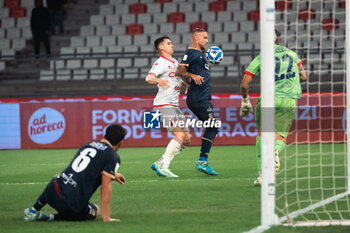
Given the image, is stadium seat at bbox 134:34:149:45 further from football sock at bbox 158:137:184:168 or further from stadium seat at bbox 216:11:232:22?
football sock at bbox 158:137:184:168

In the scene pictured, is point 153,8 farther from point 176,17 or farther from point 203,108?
point 203,108

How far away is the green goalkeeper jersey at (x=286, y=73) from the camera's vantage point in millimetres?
9203

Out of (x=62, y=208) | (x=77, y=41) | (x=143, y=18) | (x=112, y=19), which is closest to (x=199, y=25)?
(x=143, y=18)

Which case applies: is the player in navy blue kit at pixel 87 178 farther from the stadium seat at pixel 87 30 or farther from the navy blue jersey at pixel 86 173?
the stadium seat at pixel 87 30

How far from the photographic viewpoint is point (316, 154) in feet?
46.3

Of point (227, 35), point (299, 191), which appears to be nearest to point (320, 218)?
point (299, 191)

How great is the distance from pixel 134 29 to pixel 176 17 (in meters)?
1.45

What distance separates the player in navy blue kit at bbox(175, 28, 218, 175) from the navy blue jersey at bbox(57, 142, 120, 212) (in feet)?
13.9

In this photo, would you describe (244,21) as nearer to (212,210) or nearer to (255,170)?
(255,170)

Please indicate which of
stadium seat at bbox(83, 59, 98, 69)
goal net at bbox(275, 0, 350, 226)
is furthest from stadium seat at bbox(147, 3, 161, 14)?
goal net at bbox(275, 0, 350, 226)

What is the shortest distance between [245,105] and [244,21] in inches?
551

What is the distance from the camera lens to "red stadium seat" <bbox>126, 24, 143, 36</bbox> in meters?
24.0

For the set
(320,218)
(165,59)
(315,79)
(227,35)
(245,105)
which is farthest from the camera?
(227,35)

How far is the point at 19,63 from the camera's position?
24000 millimetres
